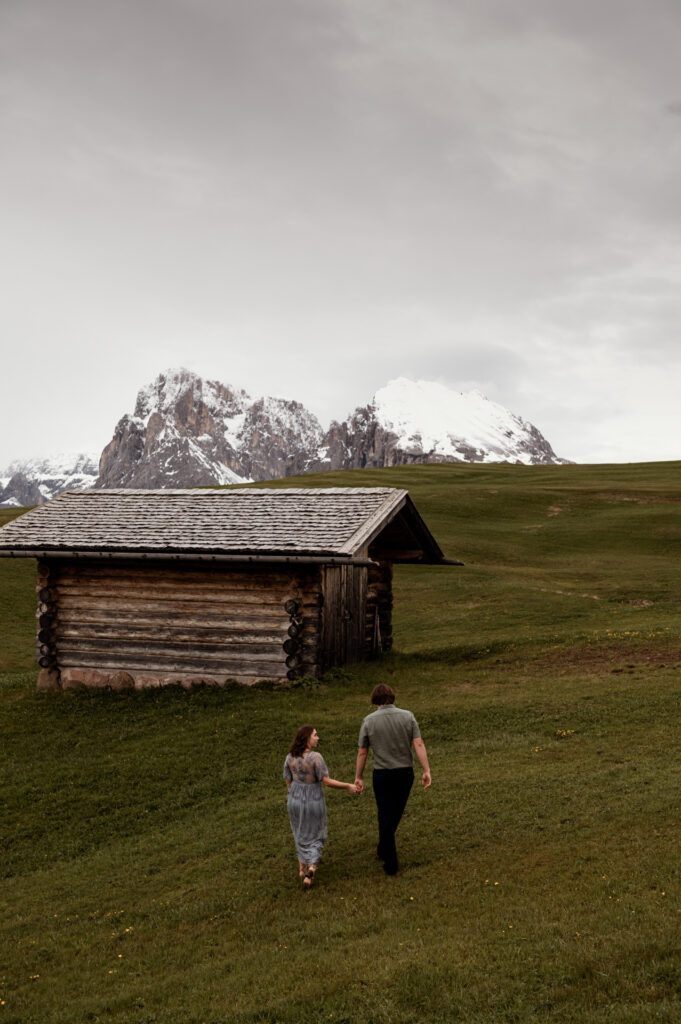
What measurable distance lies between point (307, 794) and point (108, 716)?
409 inches

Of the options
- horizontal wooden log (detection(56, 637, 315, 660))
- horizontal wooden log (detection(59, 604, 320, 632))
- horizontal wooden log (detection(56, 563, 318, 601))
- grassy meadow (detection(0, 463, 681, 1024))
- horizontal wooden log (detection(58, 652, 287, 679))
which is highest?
horizontal wooden log (detection(56, 563, 318, 601))

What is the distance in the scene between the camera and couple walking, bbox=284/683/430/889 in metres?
9.14

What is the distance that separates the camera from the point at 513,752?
13344 millimetres

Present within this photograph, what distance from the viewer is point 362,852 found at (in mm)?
9961

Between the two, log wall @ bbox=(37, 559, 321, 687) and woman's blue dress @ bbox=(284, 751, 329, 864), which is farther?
log wall @ bbox=(37, 559, 321, 687)

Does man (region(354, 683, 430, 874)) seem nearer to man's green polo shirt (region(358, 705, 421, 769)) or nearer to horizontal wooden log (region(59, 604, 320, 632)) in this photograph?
man's green polo shirt (region(358, 705, 421, 769))

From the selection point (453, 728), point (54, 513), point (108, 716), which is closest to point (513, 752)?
point (453, 728)

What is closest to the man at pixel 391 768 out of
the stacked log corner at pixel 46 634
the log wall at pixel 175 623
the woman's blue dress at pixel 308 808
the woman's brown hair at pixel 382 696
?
the woman's brown hair at pixel 382 696

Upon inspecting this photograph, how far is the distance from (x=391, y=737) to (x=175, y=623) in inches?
475

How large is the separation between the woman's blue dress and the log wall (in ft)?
31.1

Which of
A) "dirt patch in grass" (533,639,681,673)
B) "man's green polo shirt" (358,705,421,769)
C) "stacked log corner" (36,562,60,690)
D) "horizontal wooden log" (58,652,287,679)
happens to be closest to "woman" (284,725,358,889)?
"man's green polo shirt" (358,705,421,769)

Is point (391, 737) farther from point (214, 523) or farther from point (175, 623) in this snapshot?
point (214, 523)

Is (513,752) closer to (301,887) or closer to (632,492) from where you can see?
(301,887)

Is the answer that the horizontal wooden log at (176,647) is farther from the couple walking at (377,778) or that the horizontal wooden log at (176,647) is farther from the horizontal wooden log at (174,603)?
the couple walking at (377,778)
